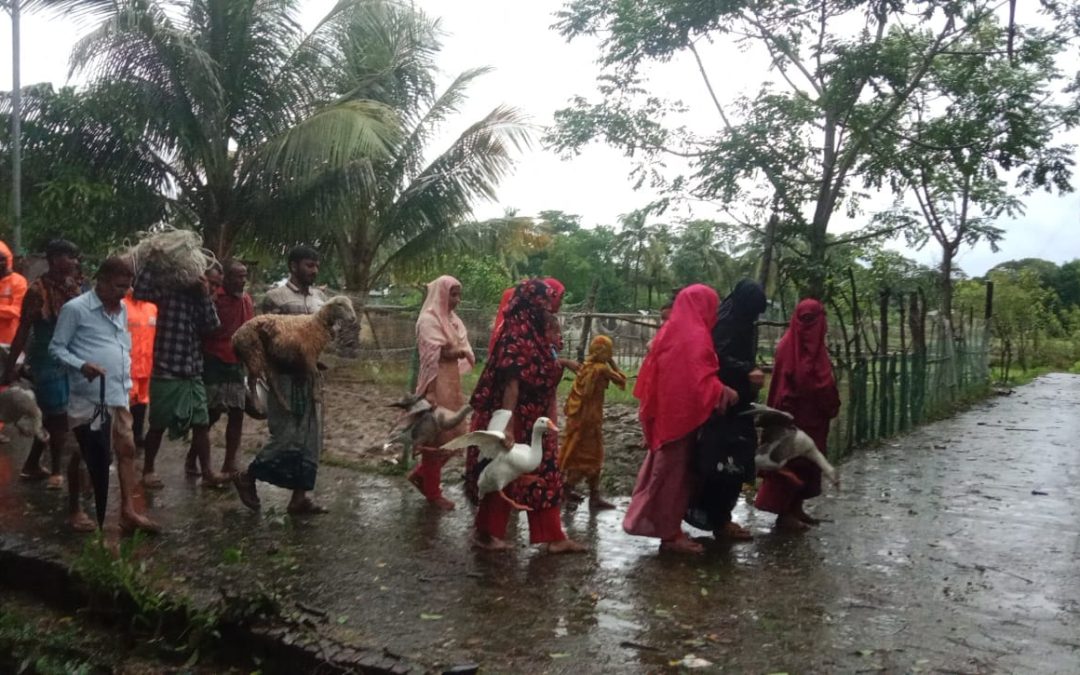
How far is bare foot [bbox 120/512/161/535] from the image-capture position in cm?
554

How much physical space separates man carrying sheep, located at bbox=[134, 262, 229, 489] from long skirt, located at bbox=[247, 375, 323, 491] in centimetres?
88

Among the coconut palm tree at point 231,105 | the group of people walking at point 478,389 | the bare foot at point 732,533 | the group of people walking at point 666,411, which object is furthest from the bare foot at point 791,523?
the coconut palm tree at point 231,105

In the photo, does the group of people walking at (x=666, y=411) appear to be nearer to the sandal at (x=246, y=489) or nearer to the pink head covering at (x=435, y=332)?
the pink head covering at (x=435, y=332)

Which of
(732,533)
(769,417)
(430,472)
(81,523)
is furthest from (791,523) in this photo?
(81,523)

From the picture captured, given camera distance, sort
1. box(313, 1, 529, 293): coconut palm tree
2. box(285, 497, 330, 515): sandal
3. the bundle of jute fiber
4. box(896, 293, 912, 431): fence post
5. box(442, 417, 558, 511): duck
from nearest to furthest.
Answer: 1. box(442, 417, 558, 511): duck
2. box(285, 497, 330, 515): sandal
3. the bundle of jute fiber
4. box(896, 293, 912, 431): fence post
5. box(313, 1, 529, 293): coconut palm tree

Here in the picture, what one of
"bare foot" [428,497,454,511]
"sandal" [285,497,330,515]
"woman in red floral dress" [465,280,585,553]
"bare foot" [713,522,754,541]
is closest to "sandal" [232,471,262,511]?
"sandal" [285,497,330,515]

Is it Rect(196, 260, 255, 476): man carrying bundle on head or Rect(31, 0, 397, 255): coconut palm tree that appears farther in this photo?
Rect(31, 0, 397, 255): coconut palm tree

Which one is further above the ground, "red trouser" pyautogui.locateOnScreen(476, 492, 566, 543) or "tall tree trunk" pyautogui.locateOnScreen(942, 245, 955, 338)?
"tall tree trunk" pyautogui.locateOnScreen(942, 245, 955, 338)

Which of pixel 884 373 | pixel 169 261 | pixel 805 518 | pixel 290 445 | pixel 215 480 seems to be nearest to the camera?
pixel 290 445

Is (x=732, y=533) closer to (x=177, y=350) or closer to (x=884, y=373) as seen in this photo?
(x=177, y=350)

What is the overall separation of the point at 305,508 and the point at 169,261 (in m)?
1.87

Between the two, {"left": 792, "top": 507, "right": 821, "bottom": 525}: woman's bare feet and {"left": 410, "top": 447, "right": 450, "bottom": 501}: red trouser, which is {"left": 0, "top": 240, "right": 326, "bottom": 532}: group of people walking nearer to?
{"left": 410, "top": 447, "right": 450, "bottom": 501}: red trouser

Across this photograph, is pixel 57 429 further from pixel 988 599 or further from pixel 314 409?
pixel 988 599

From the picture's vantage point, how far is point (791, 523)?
20.7 feet
